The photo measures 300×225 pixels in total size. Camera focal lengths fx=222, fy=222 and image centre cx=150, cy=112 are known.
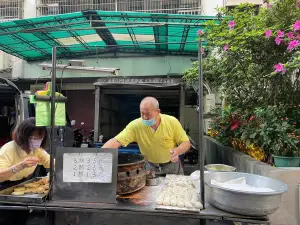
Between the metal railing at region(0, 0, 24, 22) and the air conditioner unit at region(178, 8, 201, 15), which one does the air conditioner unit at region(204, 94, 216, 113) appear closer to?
the air conditioner unit at region(178, 8, 201, 15)

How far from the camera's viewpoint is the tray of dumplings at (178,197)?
1741mm

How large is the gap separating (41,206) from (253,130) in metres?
3.10

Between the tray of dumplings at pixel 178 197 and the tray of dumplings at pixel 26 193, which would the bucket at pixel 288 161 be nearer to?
the tray of dumplings at pixel 178 197

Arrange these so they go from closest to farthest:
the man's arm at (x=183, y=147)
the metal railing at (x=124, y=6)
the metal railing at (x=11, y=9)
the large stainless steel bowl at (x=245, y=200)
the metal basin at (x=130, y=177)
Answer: the large stainless steel bowl at (x=245, y=200), the metal basin at (x=130, y=177), the man's arm at (x=183, y=147), the metal railing at (x=124, y=6), the metal railing at (x=11, y=9)

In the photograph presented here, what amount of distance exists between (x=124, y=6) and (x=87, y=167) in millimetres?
9338

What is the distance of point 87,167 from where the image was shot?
1883mm

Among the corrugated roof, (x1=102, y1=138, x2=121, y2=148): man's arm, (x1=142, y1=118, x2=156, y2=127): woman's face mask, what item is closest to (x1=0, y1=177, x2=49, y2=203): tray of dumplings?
(x1=102, y1=138, x2=121, y2=148): man's arm

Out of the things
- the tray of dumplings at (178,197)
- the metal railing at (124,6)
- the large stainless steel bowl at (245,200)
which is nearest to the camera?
the large stainless steel bowl at (245,200)

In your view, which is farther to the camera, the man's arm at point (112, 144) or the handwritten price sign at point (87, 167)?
the man's arm at point (112, 144)

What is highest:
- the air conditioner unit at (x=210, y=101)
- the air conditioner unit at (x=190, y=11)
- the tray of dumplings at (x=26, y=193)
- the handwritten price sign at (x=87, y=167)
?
the air conditioner unit at (x=190, y=11)

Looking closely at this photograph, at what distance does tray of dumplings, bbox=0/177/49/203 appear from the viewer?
6.16 feet

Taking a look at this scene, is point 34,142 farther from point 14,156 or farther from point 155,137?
point 155,137

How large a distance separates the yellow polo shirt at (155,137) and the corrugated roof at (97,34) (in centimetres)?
344

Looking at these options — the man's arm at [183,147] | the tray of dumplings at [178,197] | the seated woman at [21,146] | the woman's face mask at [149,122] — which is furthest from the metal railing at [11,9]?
the tray of dumplings at [178,197]
